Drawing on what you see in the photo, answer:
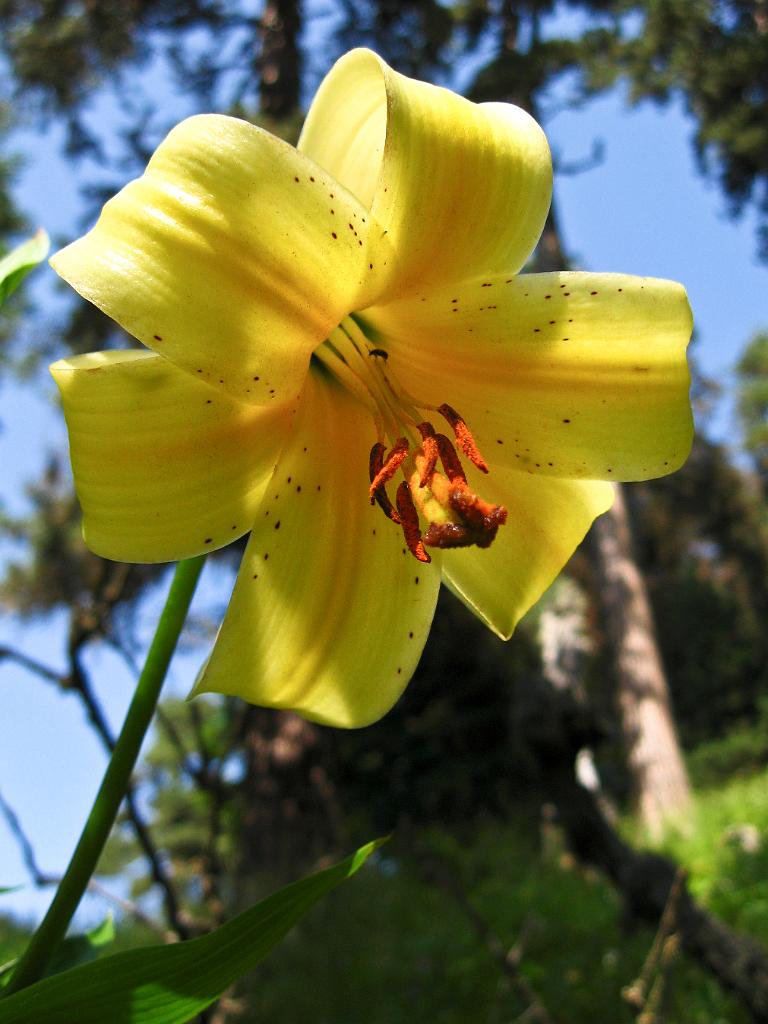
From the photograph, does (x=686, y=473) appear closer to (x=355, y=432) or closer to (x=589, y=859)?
(x=589, y=859)

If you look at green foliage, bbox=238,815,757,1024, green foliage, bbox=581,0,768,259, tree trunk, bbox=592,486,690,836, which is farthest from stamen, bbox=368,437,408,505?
green foliage, bbox=581,0,768,259

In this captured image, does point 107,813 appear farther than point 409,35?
No

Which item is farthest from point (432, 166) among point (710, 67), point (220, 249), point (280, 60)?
point (710, 67)

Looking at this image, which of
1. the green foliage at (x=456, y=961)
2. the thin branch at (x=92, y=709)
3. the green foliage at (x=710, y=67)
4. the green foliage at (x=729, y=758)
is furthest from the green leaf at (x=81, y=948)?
the green foliage at (x=729, y=758)

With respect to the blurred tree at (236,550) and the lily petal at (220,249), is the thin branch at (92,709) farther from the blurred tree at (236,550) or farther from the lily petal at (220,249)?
the blurred tree at (236,550)

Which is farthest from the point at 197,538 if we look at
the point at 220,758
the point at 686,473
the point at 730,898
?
the point at 686,473

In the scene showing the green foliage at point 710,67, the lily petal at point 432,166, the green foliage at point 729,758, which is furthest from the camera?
the green foliage at point 729,758
